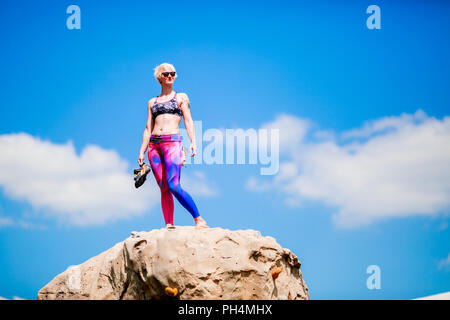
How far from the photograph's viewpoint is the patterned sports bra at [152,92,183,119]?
357 inches

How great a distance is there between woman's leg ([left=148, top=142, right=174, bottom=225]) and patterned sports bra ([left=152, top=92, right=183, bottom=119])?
21.4 inches

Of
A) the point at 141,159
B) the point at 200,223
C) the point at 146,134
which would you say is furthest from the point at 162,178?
the point at 200,223

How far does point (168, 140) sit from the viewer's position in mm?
8930

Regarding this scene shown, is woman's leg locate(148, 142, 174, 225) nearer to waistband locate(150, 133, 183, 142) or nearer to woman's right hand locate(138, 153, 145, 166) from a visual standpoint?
waistband locate(150, 133, 183, 142)

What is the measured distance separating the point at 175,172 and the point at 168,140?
55 cm

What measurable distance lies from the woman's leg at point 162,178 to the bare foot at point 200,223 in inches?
24.5

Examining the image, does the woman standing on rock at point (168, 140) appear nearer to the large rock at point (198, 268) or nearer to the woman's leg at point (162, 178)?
the woman's leg at point (162, 178)

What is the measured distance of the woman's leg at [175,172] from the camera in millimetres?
8688

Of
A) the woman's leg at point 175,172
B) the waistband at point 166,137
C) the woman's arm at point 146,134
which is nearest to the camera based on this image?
the woman's leg at point 175,172

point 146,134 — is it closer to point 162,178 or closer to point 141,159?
point 141,159

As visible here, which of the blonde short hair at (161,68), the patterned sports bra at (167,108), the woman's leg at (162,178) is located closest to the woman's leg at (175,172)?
the woman's leg at (162,178)
